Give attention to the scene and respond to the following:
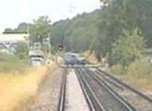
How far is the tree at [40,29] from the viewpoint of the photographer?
124938 millimetres

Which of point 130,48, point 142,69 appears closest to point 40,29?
point 130,48

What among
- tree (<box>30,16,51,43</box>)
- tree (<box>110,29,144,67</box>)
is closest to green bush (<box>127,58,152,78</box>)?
tree (<box>110,29,144,67</box>)

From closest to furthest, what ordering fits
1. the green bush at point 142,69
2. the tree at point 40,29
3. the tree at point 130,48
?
1. the green bush at point 142,69
2. the tree at point 130,48
3. the tree at point 40,29

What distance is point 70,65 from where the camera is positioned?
307 ft

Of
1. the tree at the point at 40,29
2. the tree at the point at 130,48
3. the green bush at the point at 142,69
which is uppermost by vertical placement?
the tree at the point at 40,29

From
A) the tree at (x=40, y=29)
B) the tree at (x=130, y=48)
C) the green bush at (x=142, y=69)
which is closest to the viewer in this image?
the green bush at (x=142, y=69)

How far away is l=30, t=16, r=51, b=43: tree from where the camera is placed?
12494 centimetres

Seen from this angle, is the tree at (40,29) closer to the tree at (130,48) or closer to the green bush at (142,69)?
the tree at (130,48)

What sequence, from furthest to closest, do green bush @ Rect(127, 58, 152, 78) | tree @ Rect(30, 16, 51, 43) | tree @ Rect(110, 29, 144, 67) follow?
1. tree @ Rect(30, 16, 51, 43)
2. tree @ Rect(110, 29, 144, 67)
3. green bush @ Rect(127, 58, 152, 78)

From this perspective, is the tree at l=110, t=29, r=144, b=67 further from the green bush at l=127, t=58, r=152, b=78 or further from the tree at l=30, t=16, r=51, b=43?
the tree at l=30, t=16, r=51, b=43

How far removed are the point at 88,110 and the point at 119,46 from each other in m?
35.1

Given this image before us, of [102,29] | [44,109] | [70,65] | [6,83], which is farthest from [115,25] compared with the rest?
[44,109]

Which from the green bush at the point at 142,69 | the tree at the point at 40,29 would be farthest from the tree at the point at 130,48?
the tree at the point at 40,29

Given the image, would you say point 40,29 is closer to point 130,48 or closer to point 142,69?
point 130,48
